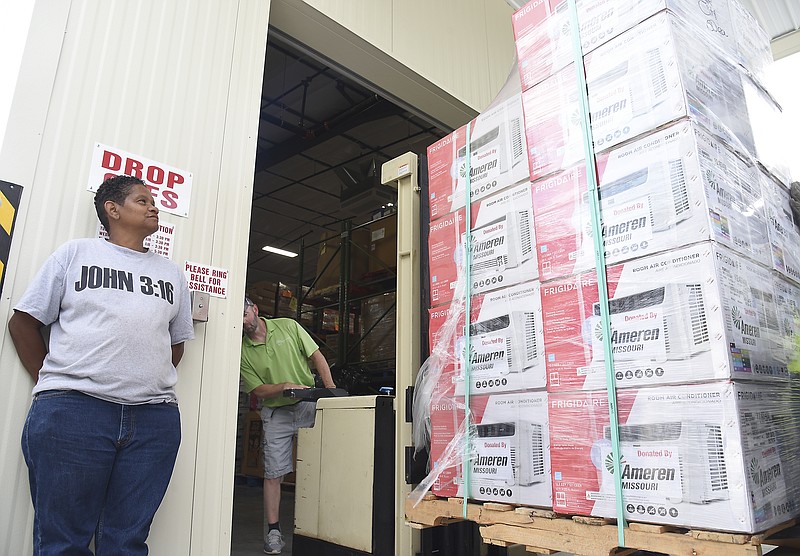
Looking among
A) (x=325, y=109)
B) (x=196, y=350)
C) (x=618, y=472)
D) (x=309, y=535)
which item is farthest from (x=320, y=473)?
(x=325, y=109)

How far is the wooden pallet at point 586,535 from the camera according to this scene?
1.79 m

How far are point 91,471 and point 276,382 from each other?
7.82 feet

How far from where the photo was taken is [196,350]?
2865 mm

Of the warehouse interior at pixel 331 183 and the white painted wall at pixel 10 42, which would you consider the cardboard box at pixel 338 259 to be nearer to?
the warehouse interior at pixel 331 183

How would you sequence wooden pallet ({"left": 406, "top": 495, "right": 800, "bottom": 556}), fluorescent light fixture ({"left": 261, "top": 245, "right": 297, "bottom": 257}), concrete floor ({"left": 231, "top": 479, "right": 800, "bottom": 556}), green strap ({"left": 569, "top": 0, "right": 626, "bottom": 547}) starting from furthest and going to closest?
fluorescent light fixture ({"left": 261, "top": 245, "right": 297, "bottom": 257}) → concrete floor ({"left": 231, "top": 479, "right": 800, "bottom": 556}) → green strap ({"left": 569, "top": 0, "right": 626, "bottom": 547}) → wooden pallet ({"left": 406, "top": 495, "right": 800, "bottom": 556})

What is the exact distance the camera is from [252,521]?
18.7ft

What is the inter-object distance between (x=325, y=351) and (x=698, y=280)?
23.1 ft

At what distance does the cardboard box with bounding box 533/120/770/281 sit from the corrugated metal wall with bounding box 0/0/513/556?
5.57 ft

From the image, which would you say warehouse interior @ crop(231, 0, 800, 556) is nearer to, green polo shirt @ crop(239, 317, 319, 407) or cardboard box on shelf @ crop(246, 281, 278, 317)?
cardboard box on shelf @ crop(246, 281, 278, 317)

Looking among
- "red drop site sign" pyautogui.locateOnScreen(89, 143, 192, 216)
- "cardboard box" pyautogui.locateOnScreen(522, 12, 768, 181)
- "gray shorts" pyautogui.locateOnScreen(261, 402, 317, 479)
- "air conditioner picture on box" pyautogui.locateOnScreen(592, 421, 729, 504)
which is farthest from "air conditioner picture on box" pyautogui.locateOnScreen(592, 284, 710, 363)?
"gray shorts" pyautogui.locateOnScreen(261, 402, 317, 479)

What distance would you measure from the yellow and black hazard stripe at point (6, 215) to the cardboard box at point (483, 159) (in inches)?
77.4

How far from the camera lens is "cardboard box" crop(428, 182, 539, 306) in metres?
2.64

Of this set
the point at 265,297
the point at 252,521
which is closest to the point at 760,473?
the point at 252,521

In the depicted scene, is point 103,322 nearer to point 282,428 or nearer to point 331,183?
point 282,428
